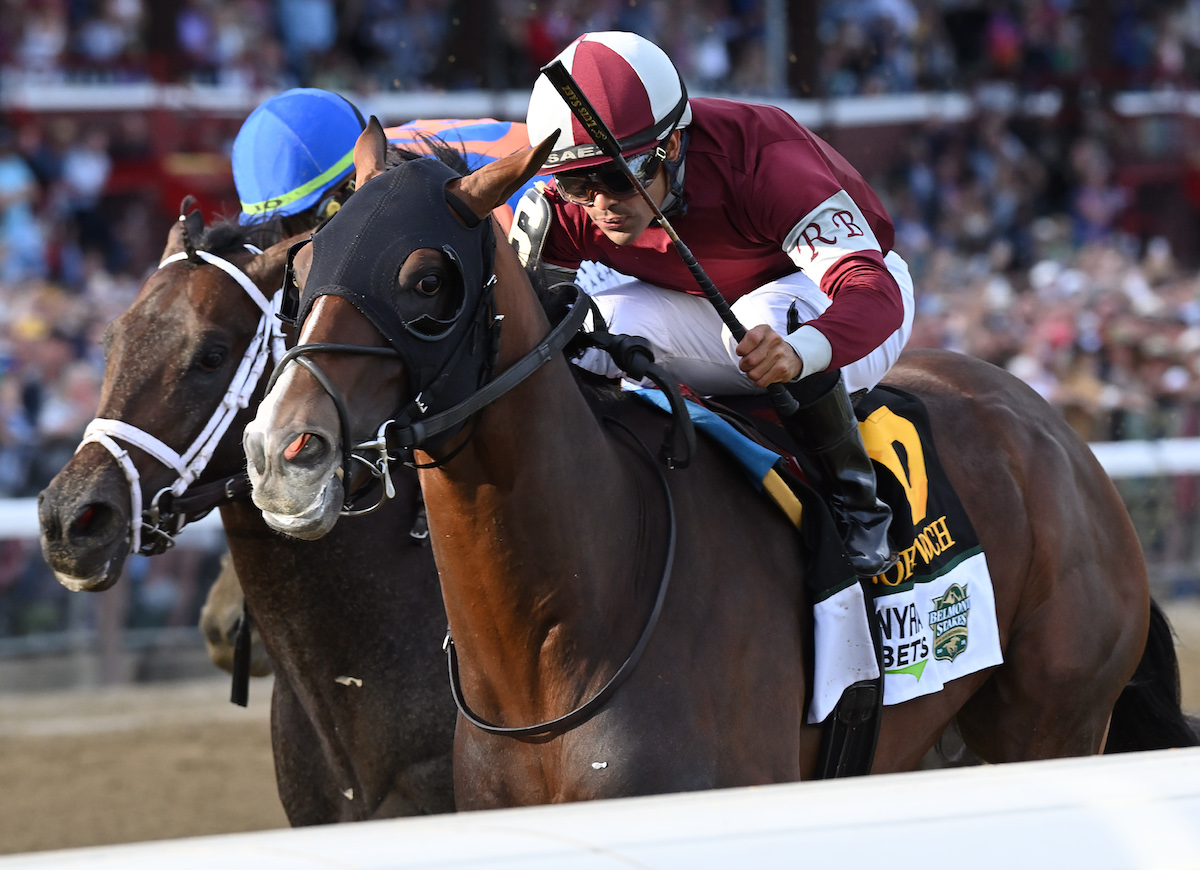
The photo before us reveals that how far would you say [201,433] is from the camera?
3.05 meters

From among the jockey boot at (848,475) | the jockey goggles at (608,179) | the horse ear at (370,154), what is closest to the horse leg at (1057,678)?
the jockey boot at (848,475)

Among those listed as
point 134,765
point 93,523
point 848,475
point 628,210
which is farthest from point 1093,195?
point 93,523

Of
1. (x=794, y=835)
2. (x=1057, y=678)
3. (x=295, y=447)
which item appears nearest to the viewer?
(x=794, y=835)

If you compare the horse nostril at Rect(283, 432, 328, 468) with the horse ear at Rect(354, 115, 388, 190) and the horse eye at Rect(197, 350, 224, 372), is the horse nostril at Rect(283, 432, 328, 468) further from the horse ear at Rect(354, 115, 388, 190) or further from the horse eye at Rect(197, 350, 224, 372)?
the horse eye at Rect(197, 350, 224, 372)

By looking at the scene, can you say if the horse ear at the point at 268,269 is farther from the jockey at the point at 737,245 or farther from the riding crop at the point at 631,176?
the riding crop at the point at 631,176

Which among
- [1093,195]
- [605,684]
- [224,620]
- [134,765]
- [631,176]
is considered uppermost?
[631,176]

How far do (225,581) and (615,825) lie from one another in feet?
8.84

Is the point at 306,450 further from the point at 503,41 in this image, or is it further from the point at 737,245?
the point at 503,41

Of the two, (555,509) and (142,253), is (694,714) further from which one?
(142,253)

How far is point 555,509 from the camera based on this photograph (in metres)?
2.44

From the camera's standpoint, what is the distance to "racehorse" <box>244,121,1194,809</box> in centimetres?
215

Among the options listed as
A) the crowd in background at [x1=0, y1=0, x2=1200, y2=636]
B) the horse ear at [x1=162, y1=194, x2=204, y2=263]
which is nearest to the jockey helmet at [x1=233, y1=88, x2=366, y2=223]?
the horse ear at [x1=162, y1=194, x2=204, y2=263]

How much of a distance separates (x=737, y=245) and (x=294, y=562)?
45.6 inches

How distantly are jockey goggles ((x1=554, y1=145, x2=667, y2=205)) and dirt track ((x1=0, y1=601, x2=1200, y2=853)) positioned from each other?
3.07 m
